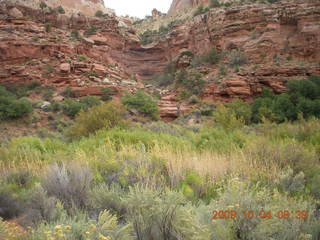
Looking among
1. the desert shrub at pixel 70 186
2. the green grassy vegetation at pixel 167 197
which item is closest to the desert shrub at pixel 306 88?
the green grassy vegetation at pixel 167 197

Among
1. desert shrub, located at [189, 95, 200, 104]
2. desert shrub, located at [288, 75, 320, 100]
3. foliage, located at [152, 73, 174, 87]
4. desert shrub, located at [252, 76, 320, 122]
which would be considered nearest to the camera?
desert shrub, located at [252, 76, 320, 122]

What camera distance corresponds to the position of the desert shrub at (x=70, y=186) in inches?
108

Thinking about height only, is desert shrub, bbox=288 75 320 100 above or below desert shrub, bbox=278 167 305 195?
above

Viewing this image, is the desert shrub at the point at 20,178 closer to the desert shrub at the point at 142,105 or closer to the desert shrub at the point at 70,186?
the desert shrub at the point at 70,186

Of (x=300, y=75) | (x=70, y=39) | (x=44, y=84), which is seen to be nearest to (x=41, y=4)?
(x=70, y=39)

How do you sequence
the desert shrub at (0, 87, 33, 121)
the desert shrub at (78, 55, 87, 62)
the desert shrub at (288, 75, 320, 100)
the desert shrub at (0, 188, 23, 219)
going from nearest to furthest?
the desert shrub at (0, 188, 23, 219) < the desert shrub at (0, 87, 33, 121) < the desert shrub at (288, 75, 320, 100) < the desert shrub at (78, 55, 87, 62)

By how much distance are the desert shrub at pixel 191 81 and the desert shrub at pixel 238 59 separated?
3963mm

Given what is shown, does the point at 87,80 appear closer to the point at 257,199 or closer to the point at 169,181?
the point at 169,181

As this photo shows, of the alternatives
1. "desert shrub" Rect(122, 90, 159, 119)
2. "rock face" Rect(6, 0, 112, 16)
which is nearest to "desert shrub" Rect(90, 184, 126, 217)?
"desert shrub" Rect(122, 90, 159, 119)

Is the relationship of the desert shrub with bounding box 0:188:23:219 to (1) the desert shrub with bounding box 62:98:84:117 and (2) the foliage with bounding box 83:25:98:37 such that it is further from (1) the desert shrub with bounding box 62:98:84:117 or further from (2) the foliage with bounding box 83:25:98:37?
(2) the foliage with bounding box 83:25:98:37

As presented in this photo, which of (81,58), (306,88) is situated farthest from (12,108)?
(306,88)

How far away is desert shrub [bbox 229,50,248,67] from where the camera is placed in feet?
81.0

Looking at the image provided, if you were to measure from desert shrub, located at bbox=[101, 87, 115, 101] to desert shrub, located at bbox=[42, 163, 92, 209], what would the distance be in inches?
719

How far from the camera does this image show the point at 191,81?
2538 centimetres
